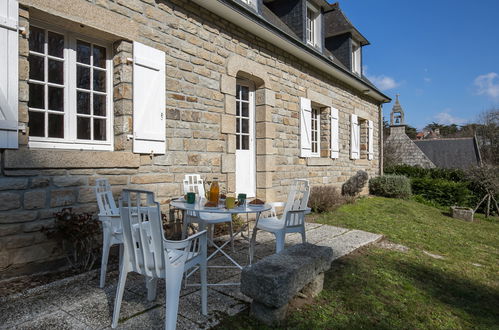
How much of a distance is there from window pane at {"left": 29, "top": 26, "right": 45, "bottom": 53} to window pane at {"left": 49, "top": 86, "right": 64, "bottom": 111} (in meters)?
0.42

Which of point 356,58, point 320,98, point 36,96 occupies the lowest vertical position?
point 36,96

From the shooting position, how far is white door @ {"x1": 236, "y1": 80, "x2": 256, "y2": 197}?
239 inches

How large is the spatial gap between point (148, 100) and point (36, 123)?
126cm

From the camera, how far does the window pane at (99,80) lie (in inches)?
154

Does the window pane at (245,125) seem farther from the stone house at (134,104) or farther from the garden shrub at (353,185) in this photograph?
the garden shrub at (353,185)

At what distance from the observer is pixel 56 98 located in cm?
353

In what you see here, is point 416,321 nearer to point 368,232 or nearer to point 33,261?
point 368,232

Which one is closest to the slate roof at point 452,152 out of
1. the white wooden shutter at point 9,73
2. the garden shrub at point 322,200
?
the garden shrub at point 322,200

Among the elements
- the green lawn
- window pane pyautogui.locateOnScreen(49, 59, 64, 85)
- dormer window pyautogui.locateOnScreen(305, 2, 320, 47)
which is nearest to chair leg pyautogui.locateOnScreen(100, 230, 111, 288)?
the green lawn

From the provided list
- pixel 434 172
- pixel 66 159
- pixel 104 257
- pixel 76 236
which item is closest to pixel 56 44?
pixel 66 159

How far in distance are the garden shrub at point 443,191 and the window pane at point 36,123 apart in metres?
11.9

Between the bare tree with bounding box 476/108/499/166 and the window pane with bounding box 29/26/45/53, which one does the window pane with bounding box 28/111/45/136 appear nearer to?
the window pane with bounding box 29/26/45/53

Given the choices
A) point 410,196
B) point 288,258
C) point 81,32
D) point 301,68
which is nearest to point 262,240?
point 288,258

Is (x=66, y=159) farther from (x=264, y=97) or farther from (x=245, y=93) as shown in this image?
(x=264, y=97)
